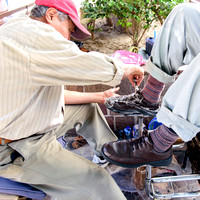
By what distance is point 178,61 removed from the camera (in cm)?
146

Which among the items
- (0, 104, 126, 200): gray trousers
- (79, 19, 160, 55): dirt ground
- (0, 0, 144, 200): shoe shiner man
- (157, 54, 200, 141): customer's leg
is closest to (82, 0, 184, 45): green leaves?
(79, 19, 160, 55): dirt ground

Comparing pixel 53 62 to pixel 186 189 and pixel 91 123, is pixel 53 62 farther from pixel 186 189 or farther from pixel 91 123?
pixel 186 189

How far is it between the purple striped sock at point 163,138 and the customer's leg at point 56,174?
0.37 meters

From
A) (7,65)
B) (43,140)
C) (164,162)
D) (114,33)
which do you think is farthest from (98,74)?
(114,33)

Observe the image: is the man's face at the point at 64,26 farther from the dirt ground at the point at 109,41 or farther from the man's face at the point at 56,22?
the dirt ground at the point at 109,41

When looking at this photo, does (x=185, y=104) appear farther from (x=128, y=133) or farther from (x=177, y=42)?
(x=128, y=133)

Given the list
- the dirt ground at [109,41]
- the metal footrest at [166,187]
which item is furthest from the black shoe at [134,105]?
the dirt ground at [109,41]

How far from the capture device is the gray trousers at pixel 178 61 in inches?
45.3

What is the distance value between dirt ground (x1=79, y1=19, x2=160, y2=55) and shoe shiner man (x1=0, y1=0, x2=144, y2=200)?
1.87 metres

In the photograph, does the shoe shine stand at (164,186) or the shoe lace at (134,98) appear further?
the shoe lace at (134,98)

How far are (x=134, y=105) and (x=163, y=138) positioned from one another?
41 centimetres

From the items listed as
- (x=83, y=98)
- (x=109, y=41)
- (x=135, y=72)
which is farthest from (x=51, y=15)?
(x=109, y=41)

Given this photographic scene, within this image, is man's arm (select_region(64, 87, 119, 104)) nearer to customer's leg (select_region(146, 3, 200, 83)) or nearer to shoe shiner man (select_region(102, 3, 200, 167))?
shoe shiner man (select_region(102, 3, 200, 167))

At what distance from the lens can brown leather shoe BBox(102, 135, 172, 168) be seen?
4.82ft
